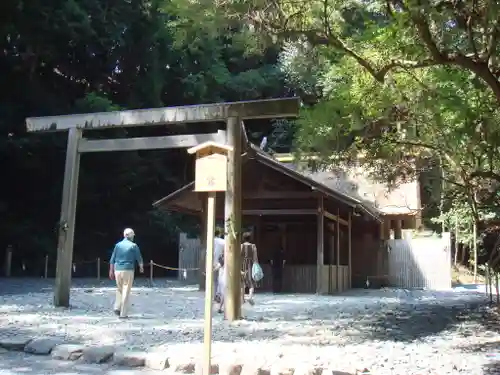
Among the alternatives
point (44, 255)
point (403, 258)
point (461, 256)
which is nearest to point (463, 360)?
point (403, 258)

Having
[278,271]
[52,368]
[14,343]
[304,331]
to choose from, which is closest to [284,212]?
[278,271]

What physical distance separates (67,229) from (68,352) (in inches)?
186

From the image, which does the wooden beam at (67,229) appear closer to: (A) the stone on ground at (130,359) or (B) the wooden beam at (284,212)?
(A) the stone on ground at (130,359)

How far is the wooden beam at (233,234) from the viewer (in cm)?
945

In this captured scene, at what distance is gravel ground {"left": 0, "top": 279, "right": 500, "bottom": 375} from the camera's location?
6.58 m

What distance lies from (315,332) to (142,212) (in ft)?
62.1

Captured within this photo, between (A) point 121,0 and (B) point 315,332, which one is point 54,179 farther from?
(B) point 315,332

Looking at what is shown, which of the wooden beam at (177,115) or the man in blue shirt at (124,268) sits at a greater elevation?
the wooden beam at (177,115)

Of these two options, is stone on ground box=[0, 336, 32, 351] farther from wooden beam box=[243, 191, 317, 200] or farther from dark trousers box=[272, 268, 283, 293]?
dark trousers box=[272, 268, 283, 293]

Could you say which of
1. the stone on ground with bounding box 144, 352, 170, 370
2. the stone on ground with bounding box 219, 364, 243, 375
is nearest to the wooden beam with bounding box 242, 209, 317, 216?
the stone on ground with bounding box 144, 352, 170, 370

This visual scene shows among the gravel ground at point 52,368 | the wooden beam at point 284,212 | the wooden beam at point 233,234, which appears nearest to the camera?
the gravel ground at point 52,368

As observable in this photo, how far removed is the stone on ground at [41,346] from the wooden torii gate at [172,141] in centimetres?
302

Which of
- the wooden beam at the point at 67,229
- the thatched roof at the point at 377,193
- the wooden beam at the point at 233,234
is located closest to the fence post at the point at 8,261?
the thatched roof at the point at 377,193

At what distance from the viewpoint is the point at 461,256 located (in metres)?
30.9
